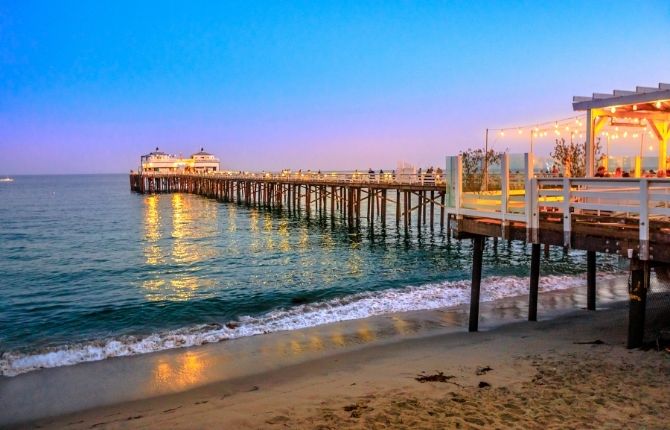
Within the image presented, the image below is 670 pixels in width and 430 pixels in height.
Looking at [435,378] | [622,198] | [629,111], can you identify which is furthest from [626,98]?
[435,378]

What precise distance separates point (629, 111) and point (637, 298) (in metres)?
4.65

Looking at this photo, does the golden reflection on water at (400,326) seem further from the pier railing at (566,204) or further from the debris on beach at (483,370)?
the debris on beach at (483,370)

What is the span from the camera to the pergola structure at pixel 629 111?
9.34m

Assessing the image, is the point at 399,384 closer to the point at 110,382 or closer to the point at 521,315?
the point at 110,382

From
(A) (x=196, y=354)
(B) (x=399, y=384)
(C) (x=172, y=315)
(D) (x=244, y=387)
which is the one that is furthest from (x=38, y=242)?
(B) (x=399, y=384)

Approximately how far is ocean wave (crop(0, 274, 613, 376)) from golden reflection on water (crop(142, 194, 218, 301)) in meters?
3.84

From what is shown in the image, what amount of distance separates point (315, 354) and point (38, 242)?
85.1 ft

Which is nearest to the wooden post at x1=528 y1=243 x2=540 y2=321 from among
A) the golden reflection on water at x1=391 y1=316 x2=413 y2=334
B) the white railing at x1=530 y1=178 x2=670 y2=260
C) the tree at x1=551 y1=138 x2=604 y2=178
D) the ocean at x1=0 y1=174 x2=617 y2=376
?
the white railing at x1=530 y1=178 x2=670 y2=260

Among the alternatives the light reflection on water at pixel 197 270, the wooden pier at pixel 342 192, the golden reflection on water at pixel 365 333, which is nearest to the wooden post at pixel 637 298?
the golden reflection on water at pixel 365 333

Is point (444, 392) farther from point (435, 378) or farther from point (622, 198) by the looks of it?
point (622, 198)

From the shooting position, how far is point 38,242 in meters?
29.8

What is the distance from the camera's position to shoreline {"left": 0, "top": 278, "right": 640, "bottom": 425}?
8219mm

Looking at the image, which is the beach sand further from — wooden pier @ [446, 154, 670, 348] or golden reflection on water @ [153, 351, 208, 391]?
wooden pier @ [446, 154, 670, 348]

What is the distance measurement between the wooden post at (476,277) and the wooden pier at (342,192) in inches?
550
